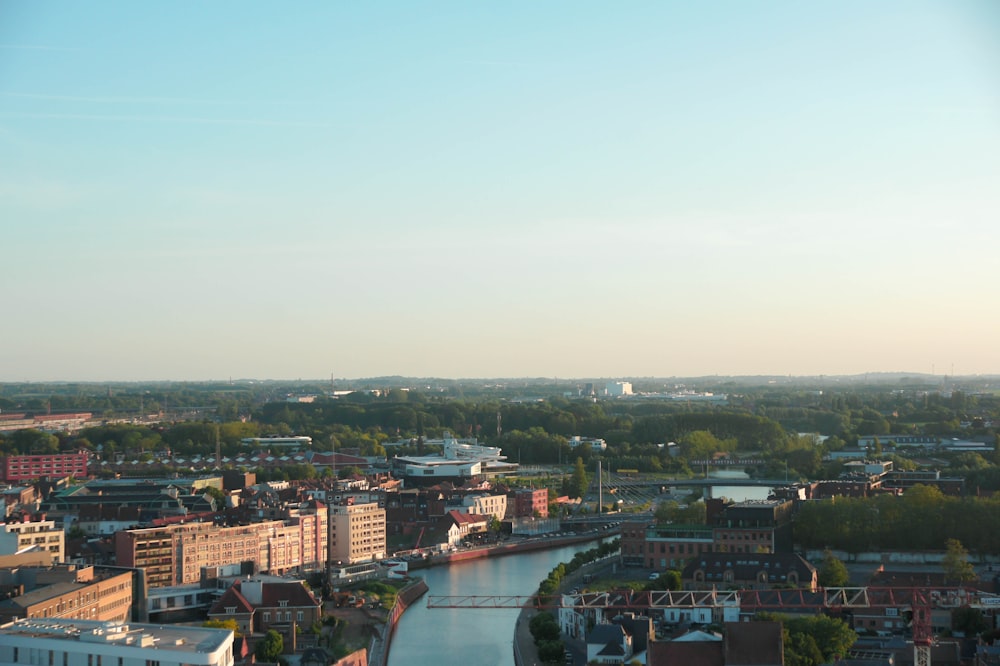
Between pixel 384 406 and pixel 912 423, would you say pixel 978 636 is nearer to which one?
pixel 912 423

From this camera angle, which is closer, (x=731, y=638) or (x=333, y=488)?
(x=731, y=638)

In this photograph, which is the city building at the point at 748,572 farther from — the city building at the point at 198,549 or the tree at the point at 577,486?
the tree at the point at 577,486

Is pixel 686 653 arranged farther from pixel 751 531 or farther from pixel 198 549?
pixel 198 549

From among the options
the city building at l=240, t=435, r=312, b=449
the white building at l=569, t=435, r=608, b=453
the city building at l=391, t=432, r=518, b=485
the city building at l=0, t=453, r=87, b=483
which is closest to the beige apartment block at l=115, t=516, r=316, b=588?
the city building at l=391, t=432, r=518, b=485

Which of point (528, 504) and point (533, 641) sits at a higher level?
point (528, 504)

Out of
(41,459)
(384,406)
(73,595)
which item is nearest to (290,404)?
(384,406)

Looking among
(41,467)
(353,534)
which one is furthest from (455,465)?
(353,534)
